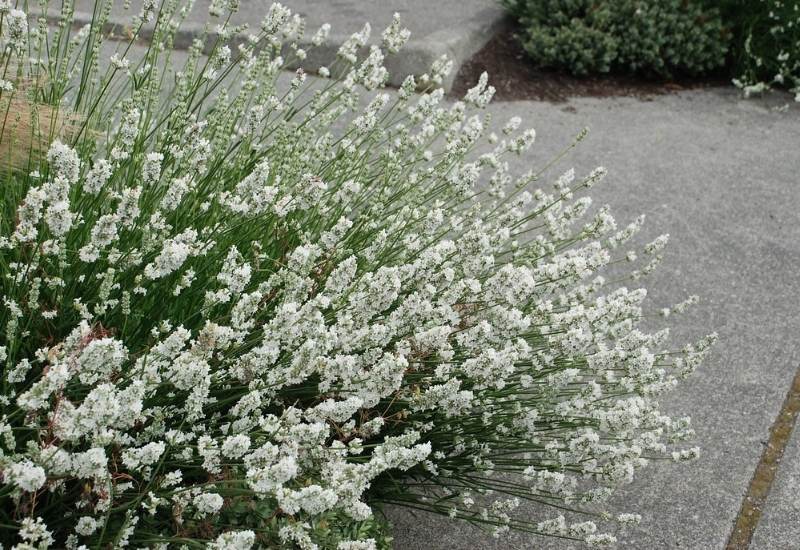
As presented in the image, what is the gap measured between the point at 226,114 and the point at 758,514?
2.27 meters

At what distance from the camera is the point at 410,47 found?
6207 millimetres

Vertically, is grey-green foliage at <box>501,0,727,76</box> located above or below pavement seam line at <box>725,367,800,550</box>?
above

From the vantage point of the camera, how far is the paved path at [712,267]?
3.04m

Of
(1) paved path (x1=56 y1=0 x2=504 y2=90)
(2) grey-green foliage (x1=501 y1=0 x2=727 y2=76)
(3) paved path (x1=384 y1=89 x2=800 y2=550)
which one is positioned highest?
(2) grey-green foliage (x1=501 y1=0 x2=727 y2=76)

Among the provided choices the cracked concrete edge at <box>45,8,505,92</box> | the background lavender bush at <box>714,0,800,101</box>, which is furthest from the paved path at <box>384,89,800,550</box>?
the cracked concrete edge at <box>45,8,505,92</box>

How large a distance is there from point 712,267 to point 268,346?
3.21m

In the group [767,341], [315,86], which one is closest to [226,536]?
[767,341]

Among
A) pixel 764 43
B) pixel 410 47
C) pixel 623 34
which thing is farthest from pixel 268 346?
pixel 764 43

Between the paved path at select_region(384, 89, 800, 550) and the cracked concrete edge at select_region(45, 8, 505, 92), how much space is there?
545mm

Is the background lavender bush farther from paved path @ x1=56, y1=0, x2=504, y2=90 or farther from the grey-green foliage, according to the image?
paved path @ x1=56, y1=0, x2=504, y2=90

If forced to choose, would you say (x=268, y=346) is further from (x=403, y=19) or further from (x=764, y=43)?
(x=764, y=43)

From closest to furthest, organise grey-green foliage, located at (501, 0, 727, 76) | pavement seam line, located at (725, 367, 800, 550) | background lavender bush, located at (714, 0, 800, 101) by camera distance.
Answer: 1. pavement seam line, located at (725, 367, 800, 550)
2. grey-green foliage, located at (501, 0, 727, 76)
3. background lavender bush, located at (714, 0, 800, 101)

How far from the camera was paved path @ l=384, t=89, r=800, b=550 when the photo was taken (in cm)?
304

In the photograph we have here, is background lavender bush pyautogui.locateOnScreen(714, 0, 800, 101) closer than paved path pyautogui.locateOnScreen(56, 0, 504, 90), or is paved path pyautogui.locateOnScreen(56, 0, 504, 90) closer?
paved path pyautogui.locateOnScreen(56, 0, 504, 90)
